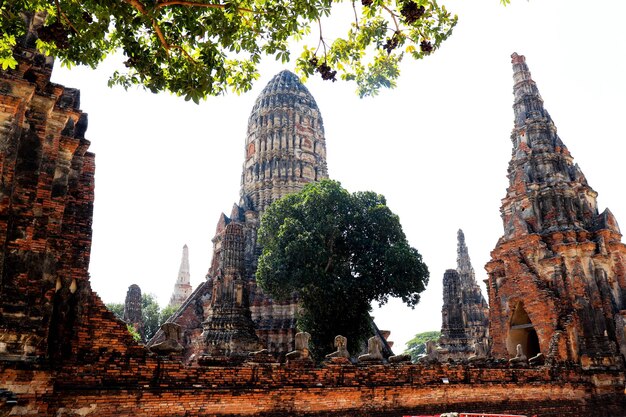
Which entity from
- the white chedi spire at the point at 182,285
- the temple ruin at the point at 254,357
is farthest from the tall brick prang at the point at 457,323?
the white chedi spire at the point at 182,285

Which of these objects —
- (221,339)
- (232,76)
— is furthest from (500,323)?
(232,76)

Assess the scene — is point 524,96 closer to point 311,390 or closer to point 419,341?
point 311,390

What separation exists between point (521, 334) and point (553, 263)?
3.24 metres

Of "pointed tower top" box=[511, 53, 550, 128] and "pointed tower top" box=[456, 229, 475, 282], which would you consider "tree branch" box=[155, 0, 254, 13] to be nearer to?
"pointed tower top" box=[511, 53, 550, 128]

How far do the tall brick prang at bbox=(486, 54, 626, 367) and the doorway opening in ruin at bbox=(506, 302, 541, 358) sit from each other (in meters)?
0.04

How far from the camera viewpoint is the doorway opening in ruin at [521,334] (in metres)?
19.1

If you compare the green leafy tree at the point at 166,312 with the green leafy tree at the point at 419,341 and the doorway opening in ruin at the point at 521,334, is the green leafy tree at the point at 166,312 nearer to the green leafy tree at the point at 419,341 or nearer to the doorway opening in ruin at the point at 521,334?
the green leafy tree at the point at 419,341

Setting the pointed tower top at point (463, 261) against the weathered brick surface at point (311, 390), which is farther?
the pointed tower top at point (463, 261)

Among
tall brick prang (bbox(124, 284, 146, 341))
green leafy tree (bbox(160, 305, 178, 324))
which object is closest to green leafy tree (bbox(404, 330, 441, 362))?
green leafy tree (bbox(160, 305, 178, 324))

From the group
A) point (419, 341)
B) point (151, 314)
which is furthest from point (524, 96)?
point (419, 341)

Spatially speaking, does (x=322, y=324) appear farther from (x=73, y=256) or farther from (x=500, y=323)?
(x=73, y=256)

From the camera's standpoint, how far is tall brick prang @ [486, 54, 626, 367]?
1719cm

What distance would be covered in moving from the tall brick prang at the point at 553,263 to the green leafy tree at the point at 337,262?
16.3ft

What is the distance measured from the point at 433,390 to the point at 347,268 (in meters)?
12.0
